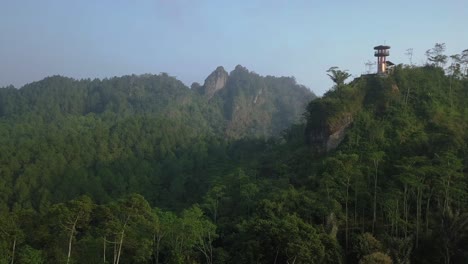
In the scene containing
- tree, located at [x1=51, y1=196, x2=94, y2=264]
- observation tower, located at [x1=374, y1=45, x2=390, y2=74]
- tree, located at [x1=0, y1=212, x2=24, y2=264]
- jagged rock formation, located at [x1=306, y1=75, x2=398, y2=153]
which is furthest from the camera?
observation tower, located at [x1=374, y1=45, x2=390, y2=74]

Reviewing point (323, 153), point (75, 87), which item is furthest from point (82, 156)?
point (75, 87)

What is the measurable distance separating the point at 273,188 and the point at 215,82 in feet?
325

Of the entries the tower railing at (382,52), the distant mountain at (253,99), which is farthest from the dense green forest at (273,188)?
the distant mountain at (253,99)

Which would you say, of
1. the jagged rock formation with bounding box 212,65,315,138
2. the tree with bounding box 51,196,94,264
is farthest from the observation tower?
the jagged rock formation with bounding box 212,65,315,138

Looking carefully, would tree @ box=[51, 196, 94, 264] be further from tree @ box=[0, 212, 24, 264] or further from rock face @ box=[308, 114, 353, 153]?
rock face @ box=[308, 114, 353, 153]

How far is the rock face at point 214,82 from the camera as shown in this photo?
408ft

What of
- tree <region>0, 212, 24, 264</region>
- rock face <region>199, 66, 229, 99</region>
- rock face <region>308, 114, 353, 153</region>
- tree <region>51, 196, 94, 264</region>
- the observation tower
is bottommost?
tree <region>0, 212, 24, 264</region>

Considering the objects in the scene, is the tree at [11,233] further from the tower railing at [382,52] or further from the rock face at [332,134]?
the tower railing at [382,52]

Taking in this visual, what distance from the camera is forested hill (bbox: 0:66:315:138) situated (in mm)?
97625

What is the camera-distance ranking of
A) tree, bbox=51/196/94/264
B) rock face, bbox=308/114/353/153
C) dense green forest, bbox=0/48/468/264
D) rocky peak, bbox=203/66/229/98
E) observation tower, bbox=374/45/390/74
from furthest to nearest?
rocky peak, bbox=203/66/229/98 → observation tower, bbox=374/45/390/74 → rock face, bbox=308/114/353/153 → dense green forest, bbox=0/48/468/264 → tree, bbox=51/196/94/264

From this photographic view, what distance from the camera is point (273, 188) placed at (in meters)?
27.1

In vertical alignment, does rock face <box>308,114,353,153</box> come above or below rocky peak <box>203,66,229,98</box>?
below

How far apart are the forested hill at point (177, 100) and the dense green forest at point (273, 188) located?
119ft

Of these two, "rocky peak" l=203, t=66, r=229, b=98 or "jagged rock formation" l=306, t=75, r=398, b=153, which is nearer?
"jagged rock formation" l=306, t=75, r=398, b=153
